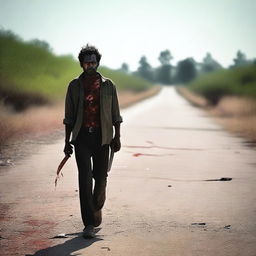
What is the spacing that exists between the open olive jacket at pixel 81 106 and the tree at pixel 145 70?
18008 centimetres

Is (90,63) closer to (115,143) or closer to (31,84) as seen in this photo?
(115,143)

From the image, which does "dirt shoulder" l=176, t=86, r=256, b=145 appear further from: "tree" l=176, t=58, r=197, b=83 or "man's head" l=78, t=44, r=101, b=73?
"tree" l=176, t=58, r=197, b=83

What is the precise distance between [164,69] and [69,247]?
178 meters

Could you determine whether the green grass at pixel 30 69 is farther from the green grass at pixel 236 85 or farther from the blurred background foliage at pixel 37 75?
the green grass at pixel 236 85

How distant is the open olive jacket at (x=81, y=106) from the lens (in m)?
5.34

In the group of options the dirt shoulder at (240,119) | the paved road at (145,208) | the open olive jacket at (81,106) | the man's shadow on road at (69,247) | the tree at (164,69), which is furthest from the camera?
the tree at (164,69)

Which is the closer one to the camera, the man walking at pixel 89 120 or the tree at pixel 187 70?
the man walking at pixel 89 120

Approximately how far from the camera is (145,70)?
194 m

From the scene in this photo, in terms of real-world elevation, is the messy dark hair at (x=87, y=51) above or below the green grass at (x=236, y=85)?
below

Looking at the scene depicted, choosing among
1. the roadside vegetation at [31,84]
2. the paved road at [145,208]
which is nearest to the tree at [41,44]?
the roadside vegetation at [31,84]

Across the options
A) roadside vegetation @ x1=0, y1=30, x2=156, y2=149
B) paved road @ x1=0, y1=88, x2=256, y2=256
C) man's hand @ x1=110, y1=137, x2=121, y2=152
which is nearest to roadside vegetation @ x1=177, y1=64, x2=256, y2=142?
paved road @ x1=0, y1=88, x2=256, y2=256

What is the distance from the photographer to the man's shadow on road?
471cm

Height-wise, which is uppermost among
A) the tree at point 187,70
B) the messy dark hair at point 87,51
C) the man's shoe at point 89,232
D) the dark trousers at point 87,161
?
the tree at point 187,70

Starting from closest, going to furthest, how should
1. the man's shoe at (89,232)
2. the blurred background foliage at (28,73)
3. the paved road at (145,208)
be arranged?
the paved road at (145,208), the man's shoe at (89,232), the blurred background foliage at (28,73)
